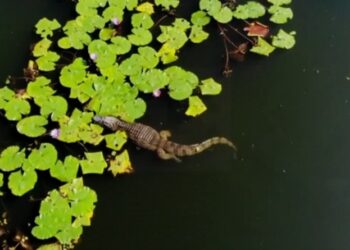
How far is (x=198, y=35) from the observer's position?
143 inches

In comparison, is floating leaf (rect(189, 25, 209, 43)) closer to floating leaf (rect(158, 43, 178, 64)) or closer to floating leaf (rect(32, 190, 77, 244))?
floating leaf (rect(158, 43, 178, 64))

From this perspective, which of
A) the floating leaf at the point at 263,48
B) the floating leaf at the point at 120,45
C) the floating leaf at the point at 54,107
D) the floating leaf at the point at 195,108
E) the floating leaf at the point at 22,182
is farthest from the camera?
the floating leaf at the point at 263,48

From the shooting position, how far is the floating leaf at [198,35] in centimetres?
361

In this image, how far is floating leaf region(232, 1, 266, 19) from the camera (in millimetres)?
3746

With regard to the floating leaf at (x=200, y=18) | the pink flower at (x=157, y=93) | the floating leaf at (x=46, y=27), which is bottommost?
the pink flower at (x=157, y=93)

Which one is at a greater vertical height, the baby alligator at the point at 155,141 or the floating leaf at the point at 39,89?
the floating leaf at the point at 39,89

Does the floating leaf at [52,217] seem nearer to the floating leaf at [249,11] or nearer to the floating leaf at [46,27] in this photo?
the floating leaf at [46,27]

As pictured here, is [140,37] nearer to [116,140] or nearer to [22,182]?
[116,140]

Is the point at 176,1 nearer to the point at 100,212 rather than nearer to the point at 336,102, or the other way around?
the point at 336,102

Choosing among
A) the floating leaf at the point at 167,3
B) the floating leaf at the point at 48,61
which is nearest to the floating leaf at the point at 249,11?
the floating leaf at the point at 167,3

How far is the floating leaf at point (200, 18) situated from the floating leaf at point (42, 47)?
37.5 inches

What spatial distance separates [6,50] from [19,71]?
0.22 meters

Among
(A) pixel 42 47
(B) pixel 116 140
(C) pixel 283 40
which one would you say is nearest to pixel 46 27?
(A) pixel 42 47

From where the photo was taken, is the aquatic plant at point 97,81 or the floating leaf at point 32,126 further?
the floating leaf at point 32,126
